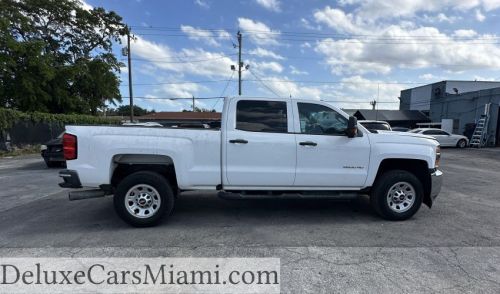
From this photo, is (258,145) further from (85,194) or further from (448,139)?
(448,139)

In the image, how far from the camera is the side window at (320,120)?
208 inches

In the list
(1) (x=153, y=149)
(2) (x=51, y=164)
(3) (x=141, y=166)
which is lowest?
(2) (x=51, y=164)

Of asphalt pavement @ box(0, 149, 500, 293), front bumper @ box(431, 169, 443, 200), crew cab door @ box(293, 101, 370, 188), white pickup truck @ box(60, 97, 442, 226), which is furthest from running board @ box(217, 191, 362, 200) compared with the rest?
front bumper @ box(431, 169, 443, 200)

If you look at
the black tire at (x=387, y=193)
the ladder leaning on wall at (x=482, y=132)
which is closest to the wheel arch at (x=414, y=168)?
the black tire at (x=387, y=193)

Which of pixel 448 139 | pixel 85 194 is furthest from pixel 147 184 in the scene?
pixel 448 139

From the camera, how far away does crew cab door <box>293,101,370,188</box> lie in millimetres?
5164

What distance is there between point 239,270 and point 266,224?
1.59m

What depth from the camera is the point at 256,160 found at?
506cm

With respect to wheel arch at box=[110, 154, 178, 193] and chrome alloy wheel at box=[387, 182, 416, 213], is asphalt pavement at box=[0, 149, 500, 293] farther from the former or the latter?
wheel arch at box=[110, 154, 178, 193]

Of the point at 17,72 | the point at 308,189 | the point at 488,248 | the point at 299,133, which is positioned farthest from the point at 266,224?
the point at 17,72

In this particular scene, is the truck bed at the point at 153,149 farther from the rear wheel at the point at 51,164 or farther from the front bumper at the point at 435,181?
the rear wheel at the point at 51,164

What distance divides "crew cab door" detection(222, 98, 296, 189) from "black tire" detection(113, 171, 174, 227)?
2.96 feet

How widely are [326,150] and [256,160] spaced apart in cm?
111

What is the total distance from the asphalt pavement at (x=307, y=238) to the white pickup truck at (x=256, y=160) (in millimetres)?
478
